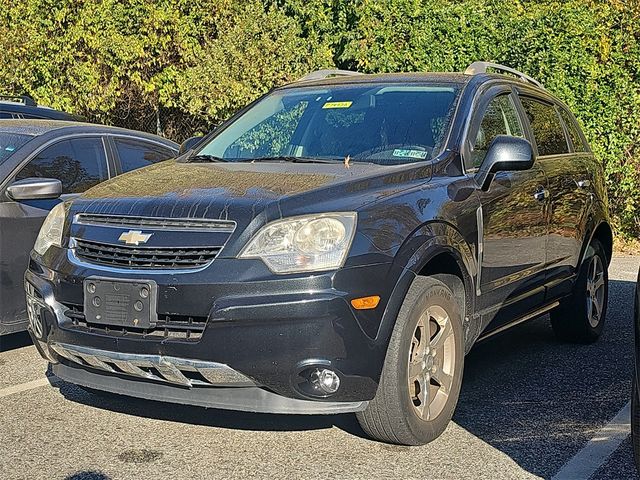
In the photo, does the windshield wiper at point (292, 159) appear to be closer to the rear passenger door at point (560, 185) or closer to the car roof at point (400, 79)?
the car roof at point (400, 79)

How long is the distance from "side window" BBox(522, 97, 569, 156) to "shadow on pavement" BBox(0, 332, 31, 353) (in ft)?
12.4

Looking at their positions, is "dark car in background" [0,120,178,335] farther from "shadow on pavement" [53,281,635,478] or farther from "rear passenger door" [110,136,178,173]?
"shadow on pavement" [53,281,635,478]

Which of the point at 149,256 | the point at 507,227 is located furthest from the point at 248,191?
the point at 507,227

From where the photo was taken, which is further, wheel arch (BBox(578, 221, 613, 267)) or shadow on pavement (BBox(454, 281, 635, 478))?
wheel arch (BBox(578, 221, 613, 267))

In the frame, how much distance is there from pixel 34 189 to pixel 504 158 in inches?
116

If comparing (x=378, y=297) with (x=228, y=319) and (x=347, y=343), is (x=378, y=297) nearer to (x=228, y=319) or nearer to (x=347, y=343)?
(x=347, y=343)

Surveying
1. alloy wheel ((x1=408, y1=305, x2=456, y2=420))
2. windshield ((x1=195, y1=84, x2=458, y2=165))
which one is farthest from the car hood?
alloy wheel ((x1=408, y1=305, x2=456, y2=420))

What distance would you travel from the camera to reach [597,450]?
4.32 metres

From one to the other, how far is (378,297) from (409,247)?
1.10ft

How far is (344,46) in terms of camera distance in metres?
12.8

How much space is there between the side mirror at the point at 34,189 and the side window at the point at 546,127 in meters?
3.06

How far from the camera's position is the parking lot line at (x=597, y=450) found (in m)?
4.02

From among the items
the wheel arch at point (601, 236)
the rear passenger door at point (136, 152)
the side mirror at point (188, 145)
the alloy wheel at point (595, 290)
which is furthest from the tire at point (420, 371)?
the rear passenger door at point (136, 152)

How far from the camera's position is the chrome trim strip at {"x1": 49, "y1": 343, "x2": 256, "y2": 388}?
3.82 meters
